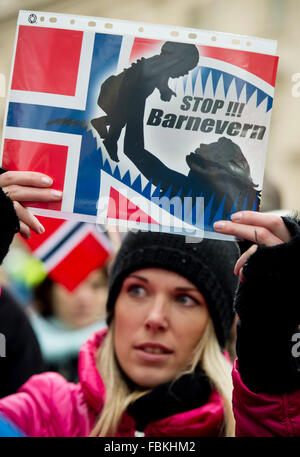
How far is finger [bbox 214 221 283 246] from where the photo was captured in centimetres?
174

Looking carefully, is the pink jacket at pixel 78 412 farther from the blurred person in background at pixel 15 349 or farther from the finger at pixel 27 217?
the finger at pixel 27 217

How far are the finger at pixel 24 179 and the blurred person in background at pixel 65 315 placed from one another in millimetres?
2571

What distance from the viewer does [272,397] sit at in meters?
1.80

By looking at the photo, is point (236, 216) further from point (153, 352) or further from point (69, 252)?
point (69, 252)

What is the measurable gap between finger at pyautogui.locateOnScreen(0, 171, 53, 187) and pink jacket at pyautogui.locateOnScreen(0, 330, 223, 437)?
879 mm

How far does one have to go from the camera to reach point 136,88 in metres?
1.90

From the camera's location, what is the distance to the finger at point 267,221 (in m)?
1.74

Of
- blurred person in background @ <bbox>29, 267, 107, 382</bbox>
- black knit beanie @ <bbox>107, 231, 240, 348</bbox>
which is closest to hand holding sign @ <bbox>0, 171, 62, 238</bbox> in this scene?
black knit beanie @ <bbox>107, 231, 240, 348</bbox>

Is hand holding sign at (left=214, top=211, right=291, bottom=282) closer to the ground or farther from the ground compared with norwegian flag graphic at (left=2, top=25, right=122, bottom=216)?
closer to the ground

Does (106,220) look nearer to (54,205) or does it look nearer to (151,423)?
(54,205)

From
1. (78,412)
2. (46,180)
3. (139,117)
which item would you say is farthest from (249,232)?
(78,412)

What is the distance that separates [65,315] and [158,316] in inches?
95.8

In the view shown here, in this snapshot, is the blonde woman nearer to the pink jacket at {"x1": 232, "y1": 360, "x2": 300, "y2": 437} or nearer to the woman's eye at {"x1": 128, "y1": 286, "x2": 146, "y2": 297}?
the woman's eye at {"x1": 128, "y1": 286, "x2": 146, "y2": 297}

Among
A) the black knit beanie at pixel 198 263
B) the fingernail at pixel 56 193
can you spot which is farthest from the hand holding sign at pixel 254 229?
the black knit beanie at pixel 198 263
